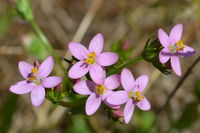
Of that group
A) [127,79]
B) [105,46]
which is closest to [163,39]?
[127,79]

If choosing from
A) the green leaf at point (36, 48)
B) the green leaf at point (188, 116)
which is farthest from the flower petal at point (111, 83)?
the green leaf at point (36, 48)

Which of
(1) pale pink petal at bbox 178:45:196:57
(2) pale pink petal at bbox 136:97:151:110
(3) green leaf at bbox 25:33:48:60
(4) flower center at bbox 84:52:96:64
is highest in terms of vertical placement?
(3) green leaf at bbox 25:33:48:60

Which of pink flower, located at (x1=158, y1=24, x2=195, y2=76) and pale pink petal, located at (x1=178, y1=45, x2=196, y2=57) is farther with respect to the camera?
pale pink petal, located at (x1=178, y1=45, x2=196, y2=57)

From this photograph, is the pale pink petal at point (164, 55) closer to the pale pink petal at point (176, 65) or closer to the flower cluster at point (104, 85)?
the pale pink petal at point (176, 65)

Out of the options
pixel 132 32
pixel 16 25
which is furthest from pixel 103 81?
pixel 16 25

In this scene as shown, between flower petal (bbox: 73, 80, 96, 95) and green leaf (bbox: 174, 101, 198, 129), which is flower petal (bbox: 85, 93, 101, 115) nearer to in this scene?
flower petal (bbox: 73, 80, 96, 95)

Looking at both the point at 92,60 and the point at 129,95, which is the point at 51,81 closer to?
the point at 92,60

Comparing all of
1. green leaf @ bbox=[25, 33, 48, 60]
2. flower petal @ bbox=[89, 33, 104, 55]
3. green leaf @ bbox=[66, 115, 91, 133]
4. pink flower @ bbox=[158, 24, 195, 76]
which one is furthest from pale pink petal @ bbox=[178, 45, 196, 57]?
green leaf @ bbox=[25, 33, 48, 60]
